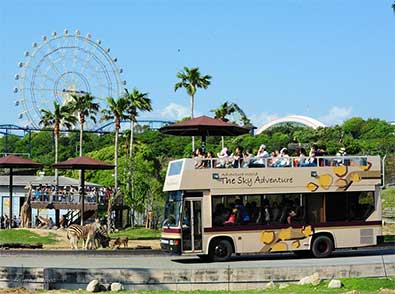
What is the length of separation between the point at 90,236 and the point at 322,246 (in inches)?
371

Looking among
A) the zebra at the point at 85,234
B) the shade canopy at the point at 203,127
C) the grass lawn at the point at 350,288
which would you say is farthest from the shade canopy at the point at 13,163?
the grass lawn at the point at 350,288

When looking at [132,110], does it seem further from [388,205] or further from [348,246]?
[348,246]

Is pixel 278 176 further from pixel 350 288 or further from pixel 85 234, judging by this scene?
pixel 85 234

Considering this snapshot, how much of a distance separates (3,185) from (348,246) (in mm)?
38235

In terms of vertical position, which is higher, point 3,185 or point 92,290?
point 3,185

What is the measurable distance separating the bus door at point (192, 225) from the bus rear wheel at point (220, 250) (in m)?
0.48

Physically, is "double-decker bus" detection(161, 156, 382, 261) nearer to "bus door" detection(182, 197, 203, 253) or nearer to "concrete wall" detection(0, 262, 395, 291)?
"bus door" detection(182, 197, 203, 253)

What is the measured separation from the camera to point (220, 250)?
77.2 ft

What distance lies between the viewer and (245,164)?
2398cm

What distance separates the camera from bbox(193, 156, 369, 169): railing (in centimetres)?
2362

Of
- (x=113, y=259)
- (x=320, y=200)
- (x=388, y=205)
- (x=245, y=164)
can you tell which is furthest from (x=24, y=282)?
(x=388, y=205)

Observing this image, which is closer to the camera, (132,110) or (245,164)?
(245,164)

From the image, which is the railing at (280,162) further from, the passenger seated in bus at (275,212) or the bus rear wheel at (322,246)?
the bus rear wheel at (322,246)

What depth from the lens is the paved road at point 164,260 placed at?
896 inches
